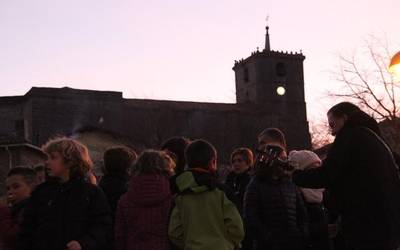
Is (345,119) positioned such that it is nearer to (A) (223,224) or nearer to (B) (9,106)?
(A) (223,224)

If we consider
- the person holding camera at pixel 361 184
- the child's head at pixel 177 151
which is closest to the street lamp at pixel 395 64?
the person holding camera at pixel 361 184

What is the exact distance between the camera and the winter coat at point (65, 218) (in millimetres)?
4930

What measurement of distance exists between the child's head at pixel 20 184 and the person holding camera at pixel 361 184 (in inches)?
105

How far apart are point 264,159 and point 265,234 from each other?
1.43 meters

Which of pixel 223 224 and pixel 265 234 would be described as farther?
pixel 265 234

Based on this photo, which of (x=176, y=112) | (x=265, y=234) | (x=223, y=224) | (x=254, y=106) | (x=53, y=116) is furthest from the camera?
(x=254, y=106)

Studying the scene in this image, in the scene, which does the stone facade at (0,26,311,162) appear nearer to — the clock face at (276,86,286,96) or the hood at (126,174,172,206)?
the clock face at (276,86,286,96)

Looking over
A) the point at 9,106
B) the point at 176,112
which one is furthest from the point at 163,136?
the point at 9,106

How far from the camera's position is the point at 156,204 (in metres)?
5.62

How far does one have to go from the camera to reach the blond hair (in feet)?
16.8

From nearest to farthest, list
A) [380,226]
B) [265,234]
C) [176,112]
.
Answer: [380,226] < [265,234] < [176,112]

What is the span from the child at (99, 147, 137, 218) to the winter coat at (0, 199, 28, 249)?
1124 mm

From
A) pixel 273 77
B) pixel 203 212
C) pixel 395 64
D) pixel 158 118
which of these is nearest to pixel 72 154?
pixel 203 212

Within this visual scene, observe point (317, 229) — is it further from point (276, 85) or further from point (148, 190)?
point (276, 85)
